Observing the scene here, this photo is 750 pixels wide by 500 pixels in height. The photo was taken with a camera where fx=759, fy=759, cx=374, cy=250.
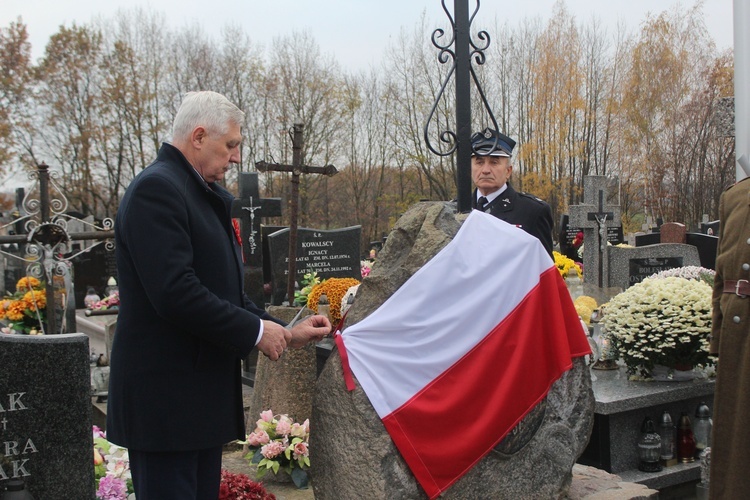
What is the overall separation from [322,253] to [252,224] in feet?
4.11

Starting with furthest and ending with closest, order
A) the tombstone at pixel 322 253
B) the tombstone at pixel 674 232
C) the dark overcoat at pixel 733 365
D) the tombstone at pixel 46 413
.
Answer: the tombstone at pixel 674 232, the tombstone at pixel 322 253, the tombstone at pixel 46 413, the dark overcoat at pixel 733 365

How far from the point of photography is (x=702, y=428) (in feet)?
16.3

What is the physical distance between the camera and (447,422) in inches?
121

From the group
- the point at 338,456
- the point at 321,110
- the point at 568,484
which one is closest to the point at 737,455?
the point at 568,484

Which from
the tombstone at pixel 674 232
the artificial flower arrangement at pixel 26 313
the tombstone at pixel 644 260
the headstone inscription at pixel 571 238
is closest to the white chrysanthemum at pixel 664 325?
the tombstone at pixel 644 260

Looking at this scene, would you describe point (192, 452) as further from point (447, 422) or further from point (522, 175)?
point (522, 175)

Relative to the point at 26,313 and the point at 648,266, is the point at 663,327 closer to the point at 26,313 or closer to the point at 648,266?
the point at 648,266

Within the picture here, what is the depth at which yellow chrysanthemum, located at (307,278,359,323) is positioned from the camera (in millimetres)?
6555

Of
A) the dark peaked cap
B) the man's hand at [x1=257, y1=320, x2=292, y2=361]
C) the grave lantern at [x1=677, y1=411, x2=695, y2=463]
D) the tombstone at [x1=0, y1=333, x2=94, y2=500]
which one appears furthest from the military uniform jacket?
the tombstone at [x1=0, y1=333, x2=94, y2=500]

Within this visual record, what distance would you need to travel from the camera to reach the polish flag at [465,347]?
3049mm

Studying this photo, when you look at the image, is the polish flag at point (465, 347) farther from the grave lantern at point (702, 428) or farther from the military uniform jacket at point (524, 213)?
the grave lantern at point (702, 428)

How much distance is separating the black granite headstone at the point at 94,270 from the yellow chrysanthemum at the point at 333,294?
8.92 metres

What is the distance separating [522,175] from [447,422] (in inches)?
1083

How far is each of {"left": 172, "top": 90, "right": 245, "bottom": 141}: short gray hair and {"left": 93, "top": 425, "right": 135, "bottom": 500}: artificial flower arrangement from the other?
168cm
